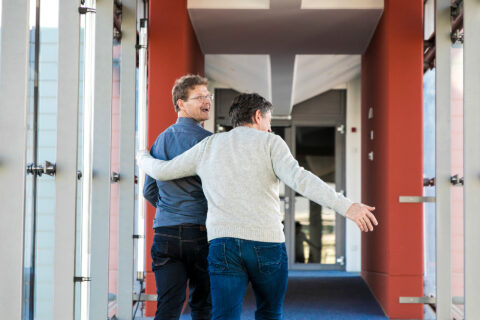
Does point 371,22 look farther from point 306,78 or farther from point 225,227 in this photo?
point 225,227

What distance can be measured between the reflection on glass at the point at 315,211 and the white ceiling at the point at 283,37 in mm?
1441

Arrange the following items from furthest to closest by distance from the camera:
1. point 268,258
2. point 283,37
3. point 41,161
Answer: point 283,37, point 41,161, point 268,258

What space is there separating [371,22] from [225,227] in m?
3.86

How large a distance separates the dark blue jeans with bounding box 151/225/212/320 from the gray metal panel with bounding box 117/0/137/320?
1618 mm

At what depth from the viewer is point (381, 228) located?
546cm

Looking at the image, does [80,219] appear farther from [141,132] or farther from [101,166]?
[141,132]

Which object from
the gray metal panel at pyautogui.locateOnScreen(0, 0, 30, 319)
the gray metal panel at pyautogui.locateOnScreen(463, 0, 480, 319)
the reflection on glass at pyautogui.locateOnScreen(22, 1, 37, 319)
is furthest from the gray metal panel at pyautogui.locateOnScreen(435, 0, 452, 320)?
the gray metal panel at pyautogui.locateOnScreen(0, 0, 30, 319)

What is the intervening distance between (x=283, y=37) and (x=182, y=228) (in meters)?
3.97

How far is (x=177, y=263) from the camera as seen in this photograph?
102 inches

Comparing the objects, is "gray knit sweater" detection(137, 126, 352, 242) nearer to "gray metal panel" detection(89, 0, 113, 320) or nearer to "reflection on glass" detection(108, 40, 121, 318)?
"gray metal panel" detection(89, 0, 113, 320)

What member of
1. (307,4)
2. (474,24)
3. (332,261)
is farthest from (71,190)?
(332,261)

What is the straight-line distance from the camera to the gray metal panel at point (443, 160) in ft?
12.4

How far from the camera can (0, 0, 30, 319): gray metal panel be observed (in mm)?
2221

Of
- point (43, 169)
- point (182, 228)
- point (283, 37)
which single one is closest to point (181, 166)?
point (182, 228)
